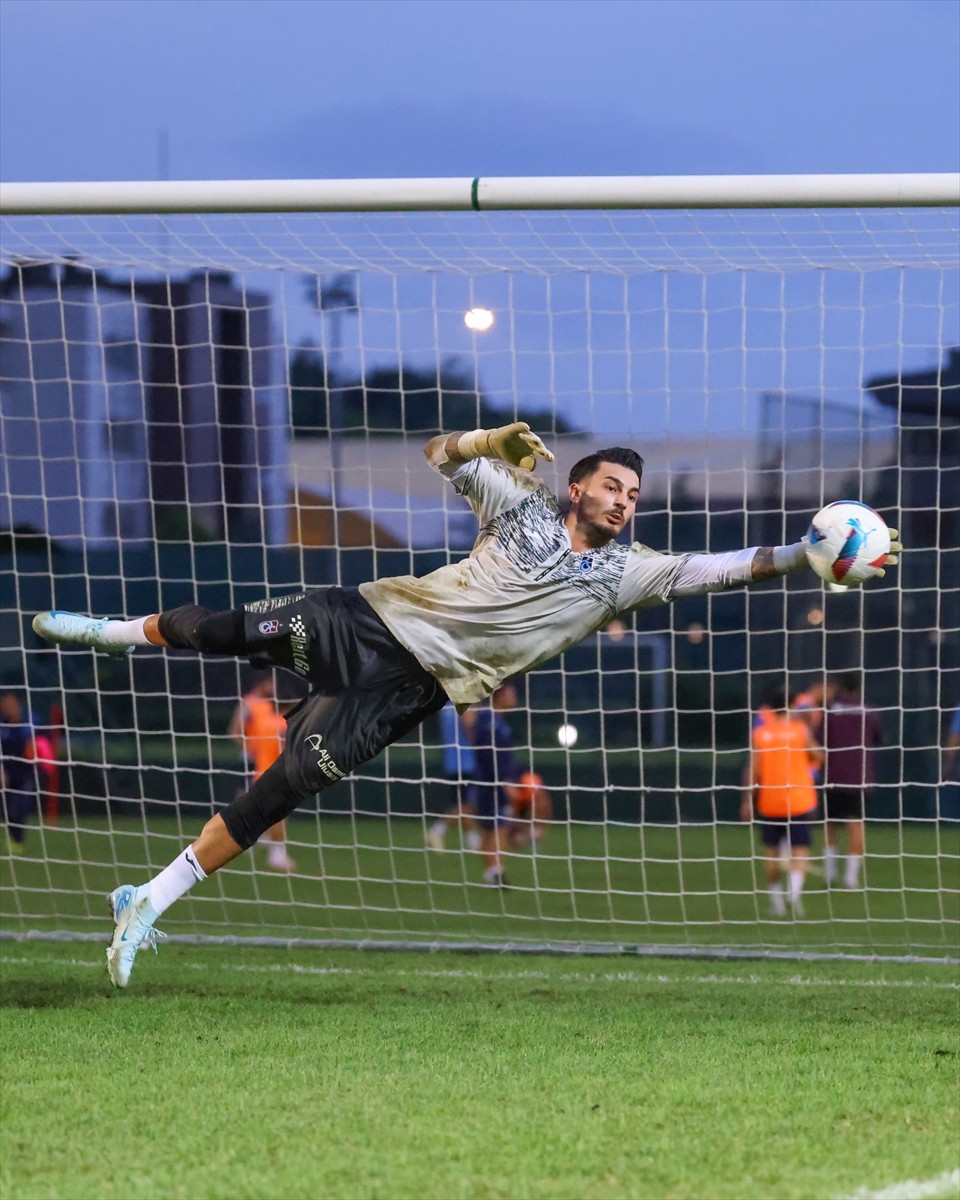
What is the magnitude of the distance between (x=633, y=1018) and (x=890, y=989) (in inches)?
70.6

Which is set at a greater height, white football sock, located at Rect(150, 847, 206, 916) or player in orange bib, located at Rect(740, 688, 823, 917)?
white football sock, located at Rect(150, 847, 206, 916)

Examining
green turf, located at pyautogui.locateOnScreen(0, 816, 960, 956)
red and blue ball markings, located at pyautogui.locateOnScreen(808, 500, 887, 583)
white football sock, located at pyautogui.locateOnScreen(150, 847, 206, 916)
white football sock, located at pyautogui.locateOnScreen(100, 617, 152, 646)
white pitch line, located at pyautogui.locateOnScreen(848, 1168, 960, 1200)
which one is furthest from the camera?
green turf, located at pyautogui.locateOnScreen(0, 816, 960, 956)

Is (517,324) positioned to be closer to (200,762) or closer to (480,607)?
(480,607)

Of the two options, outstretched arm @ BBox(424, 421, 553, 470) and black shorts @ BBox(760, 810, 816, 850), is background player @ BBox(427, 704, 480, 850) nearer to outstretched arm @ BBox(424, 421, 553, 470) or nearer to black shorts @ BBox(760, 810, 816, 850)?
black shorts @ BBox(760, 810, 816, 850)

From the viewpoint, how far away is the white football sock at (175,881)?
18.6 ft

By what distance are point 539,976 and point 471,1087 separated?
3036 millimetres

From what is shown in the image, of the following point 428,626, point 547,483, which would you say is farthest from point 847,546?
point 547,483

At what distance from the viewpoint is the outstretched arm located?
5.14m

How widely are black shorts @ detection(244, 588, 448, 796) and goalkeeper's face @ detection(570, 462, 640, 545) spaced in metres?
0.90

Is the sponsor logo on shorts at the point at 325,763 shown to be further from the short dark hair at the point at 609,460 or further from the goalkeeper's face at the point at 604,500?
the short dark hair at the point at 609,460

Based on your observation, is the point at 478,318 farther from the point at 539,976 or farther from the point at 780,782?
the point at 780,782

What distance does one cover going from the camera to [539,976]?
7621mm

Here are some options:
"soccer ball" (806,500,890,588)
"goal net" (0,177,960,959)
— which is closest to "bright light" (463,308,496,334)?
"goal net" (0,177,960,959)

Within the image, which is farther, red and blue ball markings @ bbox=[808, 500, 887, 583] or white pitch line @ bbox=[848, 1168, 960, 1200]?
red and blue ball markings @ bbox=[808, 500, 887, 583]
